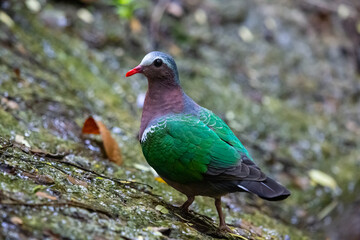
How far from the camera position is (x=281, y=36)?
7832mm

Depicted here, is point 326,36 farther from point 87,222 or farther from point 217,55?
point 87,222

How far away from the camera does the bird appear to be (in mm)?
Answer: 2873

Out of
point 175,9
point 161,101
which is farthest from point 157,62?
point 175,9

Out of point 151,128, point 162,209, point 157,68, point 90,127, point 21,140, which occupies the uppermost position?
point 157,68

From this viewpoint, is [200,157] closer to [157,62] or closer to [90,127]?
[157,62]

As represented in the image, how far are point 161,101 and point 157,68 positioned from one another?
267 millimetres

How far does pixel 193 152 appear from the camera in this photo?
Answer: 294 centimetres

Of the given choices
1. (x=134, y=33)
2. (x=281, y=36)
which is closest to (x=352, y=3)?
(x=281, y=36)

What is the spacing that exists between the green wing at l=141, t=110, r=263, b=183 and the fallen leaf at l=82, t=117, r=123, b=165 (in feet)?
2.67

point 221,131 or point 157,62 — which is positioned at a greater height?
point 157,62

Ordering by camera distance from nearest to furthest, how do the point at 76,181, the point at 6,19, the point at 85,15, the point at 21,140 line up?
1. the point at 76,181
2. the point at 21,140
3. the point at 6,19
4. the point at 85,15

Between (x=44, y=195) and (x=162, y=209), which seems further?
(x=162, y=209)

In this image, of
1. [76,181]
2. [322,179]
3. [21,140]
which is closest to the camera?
[76,181]

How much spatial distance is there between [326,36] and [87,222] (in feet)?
23.5
